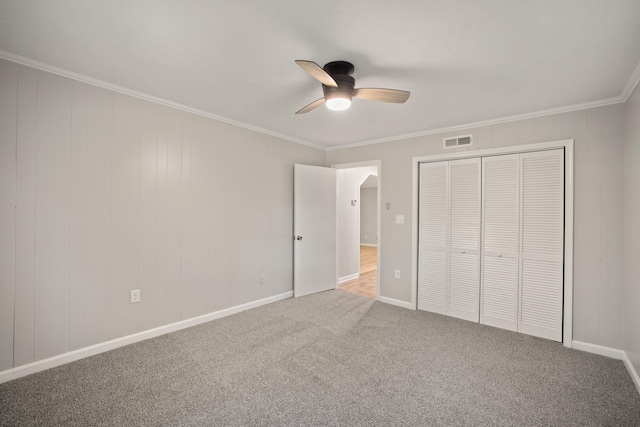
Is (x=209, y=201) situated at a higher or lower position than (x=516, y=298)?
higher

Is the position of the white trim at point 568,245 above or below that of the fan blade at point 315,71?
below

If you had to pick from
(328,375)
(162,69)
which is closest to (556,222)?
(328,375)

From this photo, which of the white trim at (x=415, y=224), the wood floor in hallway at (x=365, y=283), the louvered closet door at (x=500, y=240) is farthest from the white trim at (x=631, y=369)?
the wood floor in hallway at (x=365, y=283)

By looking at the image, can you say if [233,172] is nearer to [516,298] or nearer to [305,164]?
[305,164]

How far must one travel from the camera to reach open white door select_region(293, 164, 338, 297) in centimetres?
438

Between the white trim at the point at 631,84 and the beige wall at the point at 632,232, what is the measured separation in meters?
0.05

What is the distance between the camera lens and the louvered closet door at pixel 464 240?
3484mm

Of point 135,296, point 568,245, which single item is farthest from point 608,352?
point 135,296

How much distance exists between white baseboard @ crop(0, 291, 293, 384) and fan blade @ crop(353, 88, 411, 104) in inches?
112

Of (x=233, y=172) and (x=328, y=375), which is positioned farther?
(x=233, y=172)

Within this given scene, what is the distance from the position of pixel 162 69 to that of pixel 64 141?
3.30 feet

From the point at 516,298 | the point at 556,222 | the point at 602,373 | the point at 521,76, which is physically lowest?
the point at 602,373

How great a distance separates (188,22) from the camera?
1689 millimetres

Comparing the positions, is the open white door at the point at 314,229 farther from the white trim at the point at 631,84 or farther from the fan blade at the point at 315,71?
the white trim at the point at 631,84
